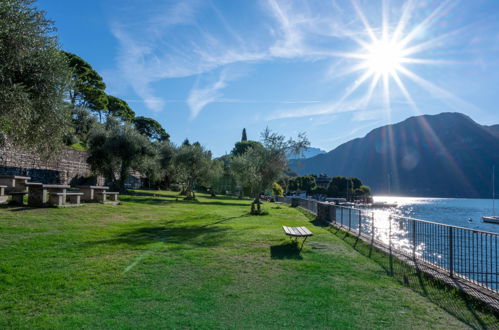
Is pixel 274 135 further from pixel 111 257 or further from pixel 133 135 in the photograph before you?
pixel 111 257

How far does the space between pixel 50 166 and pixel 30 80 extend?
19.4 m

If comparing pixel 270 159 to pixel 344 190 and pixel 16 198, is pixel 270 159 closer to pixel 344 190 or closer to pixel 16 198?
pixel 16 198

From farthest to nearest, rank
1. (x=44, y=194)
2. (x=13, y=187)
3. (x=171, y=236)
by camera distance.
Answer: (x=13, y=187) < (x=44, y=194) < (x=171, y=236)

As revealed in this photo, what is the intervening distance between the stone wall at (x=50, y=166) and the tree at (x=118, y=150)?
1540 mm

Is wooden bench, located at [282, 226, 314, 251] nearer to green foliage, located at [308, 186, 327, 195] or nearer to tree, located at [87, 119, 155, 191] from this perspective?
tree, located at [87, 119, 155, 191]

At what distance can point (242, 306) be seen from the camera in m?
4.55

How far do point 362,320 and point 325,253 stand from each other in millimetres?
4290

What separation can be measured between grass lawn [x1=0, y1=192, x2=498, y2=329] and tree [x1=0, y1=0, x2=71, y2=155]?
Answer: 320cm

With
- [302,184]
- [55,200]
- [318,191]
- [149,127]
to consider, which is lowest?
[318,191]

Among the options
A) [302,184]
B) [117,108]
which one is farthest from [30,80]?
[302,184]

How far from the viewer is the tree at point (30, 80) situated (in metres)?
8.30

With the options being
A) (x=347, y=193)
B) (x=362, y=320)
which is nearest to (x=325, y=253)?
(x=362, y=320)

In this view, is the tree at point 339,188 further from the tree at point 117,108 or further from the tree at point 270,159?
the tree at point 270,159

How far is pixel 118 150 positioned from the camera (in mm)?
28406
